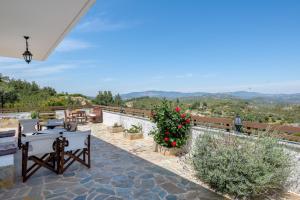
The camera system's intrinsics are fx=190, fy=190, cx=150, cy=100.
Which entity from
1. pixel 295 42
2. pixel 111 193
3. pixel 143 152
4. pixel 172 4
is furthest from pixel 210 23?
pixel 111 193

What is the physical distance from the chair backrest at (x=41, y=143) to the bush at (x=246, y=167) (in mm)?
2605

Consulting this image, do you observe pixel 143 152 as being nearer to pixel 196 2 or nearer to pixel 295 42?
pixel 196 2

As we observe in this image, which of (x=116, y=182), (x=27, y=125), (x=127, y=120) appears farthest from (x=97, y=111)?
(x=116, y=182)

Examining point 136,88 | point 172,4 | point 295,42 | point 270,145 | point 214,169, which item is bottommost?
point 214,169

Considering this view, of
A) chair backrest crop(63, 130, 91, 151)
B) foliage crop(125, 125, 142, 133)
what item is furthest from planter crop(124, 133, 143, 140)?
chair backrest crop(63, 130, 91, 151)

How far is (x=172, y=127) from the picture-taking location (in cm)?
465

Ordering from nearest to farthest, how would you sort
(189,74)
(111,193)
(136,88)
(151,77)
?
(111,193), (189,74), (151,77), (136,88)

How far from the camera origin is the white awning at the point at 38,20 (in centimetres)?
255

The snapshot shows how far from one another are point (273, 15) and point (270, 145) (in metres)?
7.15

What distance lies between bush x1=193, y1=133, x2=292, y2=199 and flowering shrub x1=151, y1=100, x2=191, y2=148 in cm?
140

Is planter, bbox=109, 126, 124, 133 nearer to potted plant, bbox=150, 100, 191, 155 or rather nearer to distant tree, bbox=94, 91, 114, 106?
potted plant, bbox=150, 100, 191, 155

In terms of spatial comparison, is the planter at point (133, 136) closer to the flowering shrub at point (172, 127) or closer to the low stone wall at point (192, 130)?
the low stone wall at point (192, 130)

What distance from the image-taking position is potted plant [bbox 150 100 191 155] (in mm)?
4664

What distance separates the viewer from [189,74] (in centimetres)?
1969
